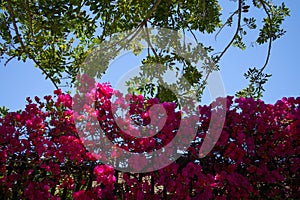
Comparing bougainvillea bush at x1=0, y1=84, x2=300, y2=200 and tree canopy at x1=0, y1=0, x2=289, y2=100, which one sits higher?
tree canopy at x1=0, y1=0, x2=289, y2=100

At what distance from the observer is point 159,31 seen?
21.4 ft

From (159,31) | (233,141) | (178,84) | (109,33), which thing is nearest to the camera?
(233,141)

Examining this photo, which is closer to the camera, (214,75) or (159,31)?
(214,75)

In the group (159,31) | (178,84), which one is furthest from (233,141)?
(159,31)

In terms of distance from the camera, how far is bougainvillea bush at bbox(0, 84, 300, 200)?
3.16 m

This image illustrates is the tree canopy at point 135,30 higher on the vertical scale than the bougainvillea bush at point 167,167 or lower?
higher

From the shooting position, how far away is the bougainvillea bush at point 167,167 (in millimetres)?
3160

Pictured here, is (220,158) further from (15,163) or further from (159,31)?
(159,31)

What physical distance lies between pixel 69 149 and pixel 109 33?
2.93 meters

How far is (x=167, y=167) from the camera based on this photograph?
3.19m

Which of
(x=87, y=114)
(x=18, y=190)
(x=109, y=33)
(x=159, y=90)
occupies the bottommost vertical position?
(x=18, y=190)

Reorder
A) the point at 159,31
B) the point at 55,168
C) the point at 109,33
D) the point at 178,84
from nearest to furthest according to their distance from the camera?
the point at 55,168 < the point at 109,33 < the point at 178,84 < the point at 159,31

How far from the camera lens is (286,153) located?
3.38 metres

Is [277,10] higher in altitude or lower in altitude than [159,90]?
higher
